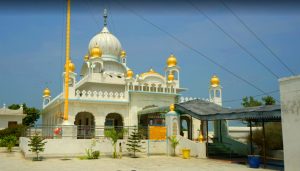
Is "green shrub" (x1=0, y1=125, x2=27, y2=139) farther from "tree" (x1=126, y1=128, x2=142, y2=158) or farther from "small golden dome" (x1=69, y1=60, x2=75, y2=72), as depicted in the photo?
"tree" (x1=126, y1=128, x2=142, y2=158)

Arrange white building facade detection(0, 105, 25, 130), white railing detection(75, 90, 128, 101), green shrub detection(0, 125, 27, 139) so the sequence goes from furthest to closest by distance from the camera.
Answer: white building facade detection(0, 105, 25, 130) → green shrub detection(0, 125, 27, 139) → white railing detection(75, 90, 128, 101)

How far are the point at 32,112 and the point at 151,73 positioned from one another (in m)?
28.4

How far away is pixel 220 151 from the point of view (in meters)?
21.1

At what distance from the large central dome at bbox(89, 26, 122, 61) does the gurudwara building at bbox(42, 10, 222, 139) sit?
92cm

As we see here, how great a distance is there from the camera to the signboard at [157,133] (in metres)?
21.2

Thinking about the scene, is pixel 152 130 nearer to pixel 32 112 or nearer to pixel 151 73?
pixel 151 73

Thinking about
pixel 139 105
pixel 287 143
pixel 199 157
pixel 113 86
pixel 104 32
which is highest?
pixel 104 32

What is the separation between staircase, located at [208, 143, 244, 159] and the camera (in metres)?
20.5

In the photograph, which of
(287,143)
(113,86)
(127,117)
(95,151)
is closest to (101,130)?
(95,151)

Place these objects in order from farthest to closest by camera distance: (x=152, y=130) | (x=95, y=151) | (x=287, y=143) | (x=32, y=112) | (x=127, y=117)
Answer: (x=32, y=112)
(x=127, y=117)
(x=152, y=130)
(x=95, y=151)
(x=287, y=143)

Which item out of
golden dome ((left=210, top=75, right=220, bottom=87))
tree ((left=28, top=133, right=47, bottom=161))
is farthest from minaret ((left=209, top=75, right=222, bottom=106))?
tree ((left=28, top=133, right=47, bottom=161))

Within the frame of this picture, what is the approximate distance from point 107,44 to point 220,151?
1891 centimetres

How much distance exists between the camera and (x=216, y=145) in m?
21.4

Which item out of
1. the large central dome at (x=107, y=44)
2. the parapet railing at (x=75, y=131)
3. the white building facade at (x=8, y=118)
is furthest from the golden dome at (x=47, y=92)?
the parapet railing at (x=75, y=131)
